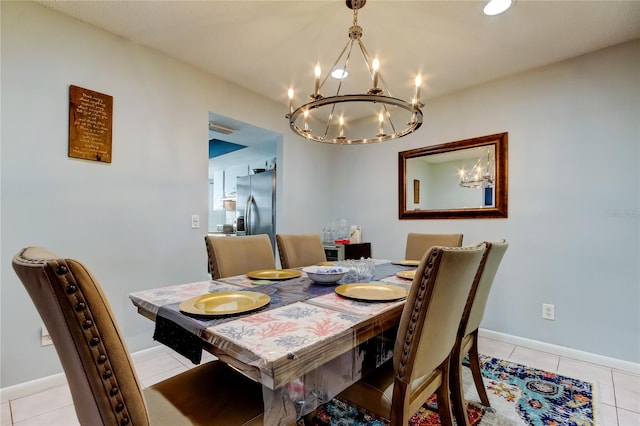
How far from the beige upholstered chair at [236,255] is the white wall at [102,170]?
78 cm

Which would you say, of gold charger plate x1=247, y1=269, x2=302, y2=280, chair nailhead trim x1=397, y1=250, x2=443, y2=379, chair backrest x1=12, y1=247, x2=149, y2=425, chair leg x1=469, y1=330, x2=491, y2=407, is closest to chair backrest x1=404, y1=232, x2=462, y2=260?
chair leg x1=469, y1=330, x2=491, y2=407

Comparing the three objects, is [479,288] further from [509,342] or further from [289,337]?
[509,342]

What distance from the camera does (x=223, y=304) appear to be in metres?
1.15

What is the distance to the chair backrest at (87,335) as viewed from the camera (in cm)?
56

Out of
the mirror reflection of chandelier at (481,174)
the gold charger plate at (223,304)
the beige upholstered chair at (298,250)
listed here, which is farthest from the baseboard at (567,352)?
the gold charger plate at (223,304)

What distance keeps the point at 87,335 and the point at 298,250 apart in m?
1.83

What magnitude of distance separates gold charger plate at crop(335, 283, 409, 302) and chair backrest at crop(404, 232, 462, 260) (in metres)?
1.10

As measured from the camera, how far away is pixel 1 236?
1.76 m

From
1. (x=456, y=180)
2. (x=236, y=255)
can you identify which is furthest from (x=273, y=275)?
(x=456, y=180)

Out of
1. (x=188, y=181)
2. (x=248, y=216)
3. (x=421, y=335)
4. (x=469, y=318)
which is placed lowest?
(x=469, y=318)

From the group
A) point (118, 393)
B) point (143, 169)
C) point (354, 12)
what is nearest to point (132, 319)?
point (143, 169)

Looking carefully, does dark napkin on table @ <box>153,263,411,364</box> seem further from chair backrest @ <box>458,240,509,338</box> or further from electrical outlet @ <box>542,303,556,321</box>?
electrical outlet @ <box>542,303,556,321</box>

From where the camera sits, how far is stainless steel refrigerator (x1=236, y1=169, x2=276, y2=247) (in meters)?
3.79

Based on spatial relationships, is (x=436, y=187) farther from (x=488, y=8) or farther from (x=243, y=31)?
(x=243, y=31)
